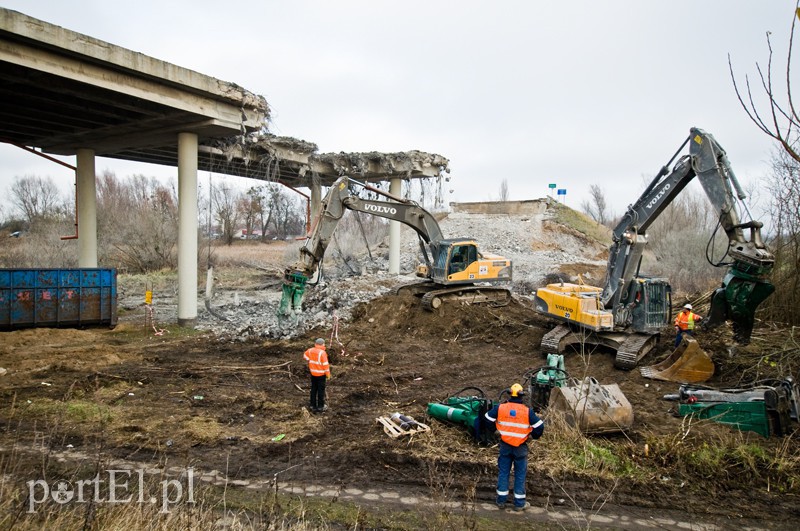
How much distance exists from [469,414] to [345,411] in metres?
2.33

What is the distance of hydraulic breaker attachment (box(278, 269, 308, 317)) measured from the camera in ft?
41.1

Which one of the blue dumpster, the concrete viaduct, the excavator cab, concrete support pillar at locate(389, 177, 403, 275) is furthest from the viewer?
concrete support pillar at locate(389, 177, 403, 275)

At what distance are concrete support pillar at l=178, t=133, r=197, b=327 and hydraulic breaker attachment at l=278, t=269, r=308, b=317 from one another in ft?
14.4

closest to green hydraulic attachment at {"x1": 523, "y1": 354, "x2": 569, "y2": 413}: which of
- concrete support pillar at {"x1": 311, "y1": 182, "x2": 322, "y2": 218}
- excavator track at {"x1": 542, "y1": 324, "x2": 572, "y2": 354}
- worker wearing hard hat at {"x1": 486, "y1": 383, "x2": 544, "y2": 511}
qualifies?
worker wearing hard hat at {"x1": 486, "y1": 383, "x2": 544, "y2": 511}

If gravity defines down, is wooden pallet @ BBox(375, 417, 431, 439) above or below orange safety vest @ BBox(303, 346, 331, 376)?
below

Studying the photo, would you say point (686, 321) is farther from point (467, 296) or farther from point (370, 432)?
point (370, 432)

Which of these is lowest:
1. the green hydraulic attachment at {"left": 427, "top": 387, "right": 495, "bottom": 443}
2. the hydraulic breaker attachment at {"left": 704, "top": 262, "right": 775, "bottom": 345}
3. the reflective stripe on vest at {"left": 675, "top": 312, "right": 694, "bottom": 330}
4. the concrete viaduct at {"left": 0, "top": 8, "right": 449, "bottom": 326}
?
the green hydraulic attachment at {"left": 427, "top": 387, "right": 495, "bottom": 443}

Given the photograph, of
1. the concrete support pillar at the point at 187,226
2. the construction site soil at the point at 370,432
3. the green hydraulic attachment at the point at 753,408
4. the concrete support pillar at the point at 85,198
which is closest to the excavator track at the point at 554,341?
the construction site soil at the point at 370,432

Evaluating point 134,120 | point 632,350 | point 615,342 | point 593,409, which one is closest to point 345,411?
point 593,409

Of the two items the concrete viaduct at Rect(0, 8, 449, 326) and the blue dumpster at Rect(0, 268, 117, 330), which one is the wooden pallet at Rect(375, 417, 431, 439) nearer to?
the concrete viaduct at Rect(0, 8, 449, 326)

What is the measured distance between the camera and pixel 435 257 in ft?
52.6

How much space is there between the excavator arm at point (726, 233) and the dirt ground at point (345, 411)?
1564 millimetres

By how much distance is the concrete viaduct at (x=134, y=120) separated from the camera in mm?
11336

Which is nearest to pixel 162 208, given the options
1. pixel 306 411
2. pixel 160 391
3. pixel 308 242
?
pixel 308 242
